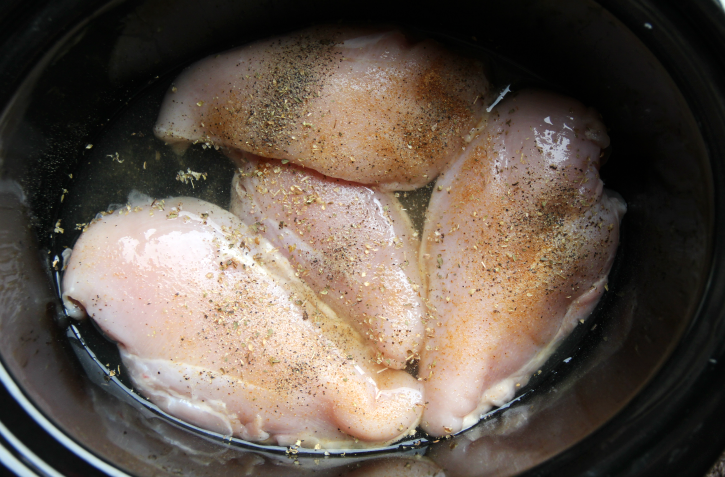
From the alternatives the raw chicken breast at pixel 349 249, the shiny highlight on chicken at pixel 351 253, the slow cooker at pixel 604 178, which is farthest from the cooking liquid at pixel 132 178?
the raw chicken breast at pixel 349 249

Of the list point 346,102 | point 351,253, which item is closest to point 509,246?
point 351,253

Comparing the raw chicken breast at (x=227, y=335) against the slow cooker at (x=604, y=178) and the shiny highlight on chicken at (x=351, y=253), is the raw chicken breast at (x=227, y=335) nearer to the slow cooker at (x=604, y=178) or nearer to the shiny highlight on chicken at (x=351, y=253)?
the shiny highlight on chicken at (x=351, y=253)

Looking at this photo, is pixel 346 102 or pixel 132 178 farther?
pixel 132 178

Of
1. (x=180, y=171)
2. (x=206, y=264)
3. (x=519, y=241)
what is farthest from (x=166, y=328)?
(x=519, y=241)

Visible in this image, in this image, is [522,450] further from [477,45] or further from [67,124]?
[67,124]

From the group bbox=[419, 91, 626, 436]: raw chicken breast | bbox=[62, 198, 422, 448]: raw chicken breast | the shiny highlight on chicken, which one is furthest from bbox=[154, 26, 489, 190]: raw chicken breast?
bbox=[62, 198, 422, 448]: raw chicken breast

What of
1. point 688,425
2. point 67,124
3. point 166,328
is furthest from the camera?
point 67,124

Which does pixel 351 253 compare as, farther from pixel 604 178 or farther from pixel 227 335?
pixel 604 178

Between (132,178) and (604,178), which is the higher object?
(604,178)
